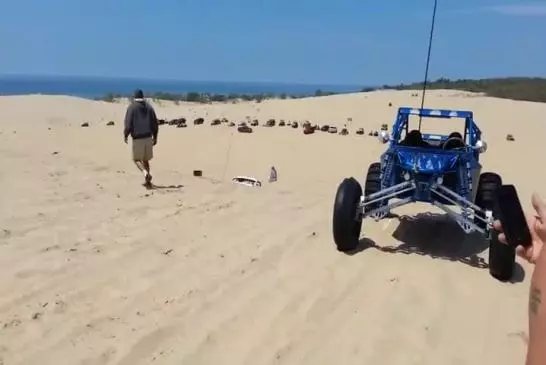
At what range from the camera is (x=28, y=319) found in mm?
4504

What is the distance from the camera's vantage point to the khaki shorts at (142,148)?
1015cm

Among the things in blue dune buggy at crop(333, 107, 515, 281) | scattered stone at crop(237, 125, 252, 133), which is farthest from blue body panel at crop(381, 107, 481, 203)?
scattered stone at crop(237, 125, 252, 133)

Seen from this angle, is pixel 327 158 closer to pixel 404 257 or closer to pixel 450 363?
pixel 404 257

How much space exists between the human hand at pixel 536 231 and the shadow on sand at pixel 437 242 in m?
4.08

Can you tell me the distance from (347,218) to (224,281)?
1.50 m

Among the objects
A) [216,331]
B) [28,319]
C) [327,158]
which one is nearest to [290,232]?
[216,331]

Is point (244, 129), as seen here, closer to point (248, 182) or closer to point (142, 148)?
point (248, 182)

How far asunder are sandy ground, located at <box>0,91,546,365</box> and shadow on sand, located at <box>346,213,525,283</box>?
0.03 metres

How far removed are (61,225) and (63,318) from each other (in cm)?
234

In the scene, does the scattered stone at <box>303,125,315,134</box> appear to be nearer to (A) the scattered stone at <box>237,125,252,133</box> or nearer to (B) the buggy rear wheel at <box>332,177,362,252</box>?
(A) the scattered stone at <box>237,125,252,133</box>

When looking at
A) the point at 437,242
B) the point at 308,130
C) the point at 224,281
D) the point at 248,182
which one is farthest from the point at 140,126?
the point at 308,130

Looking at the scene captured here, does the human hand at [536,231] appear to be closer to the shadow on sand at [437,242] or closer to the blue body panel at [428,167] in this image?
the shadow on sand at [437,242]

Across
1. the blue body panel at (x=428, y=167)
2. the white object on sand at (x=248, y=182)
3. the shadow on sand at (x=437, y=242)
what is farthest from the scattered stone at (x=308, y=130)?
the blue body panel at (x=428, y=167)

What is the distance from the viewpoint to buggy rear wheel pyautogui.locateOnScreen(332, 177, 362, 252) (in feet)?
21.0
